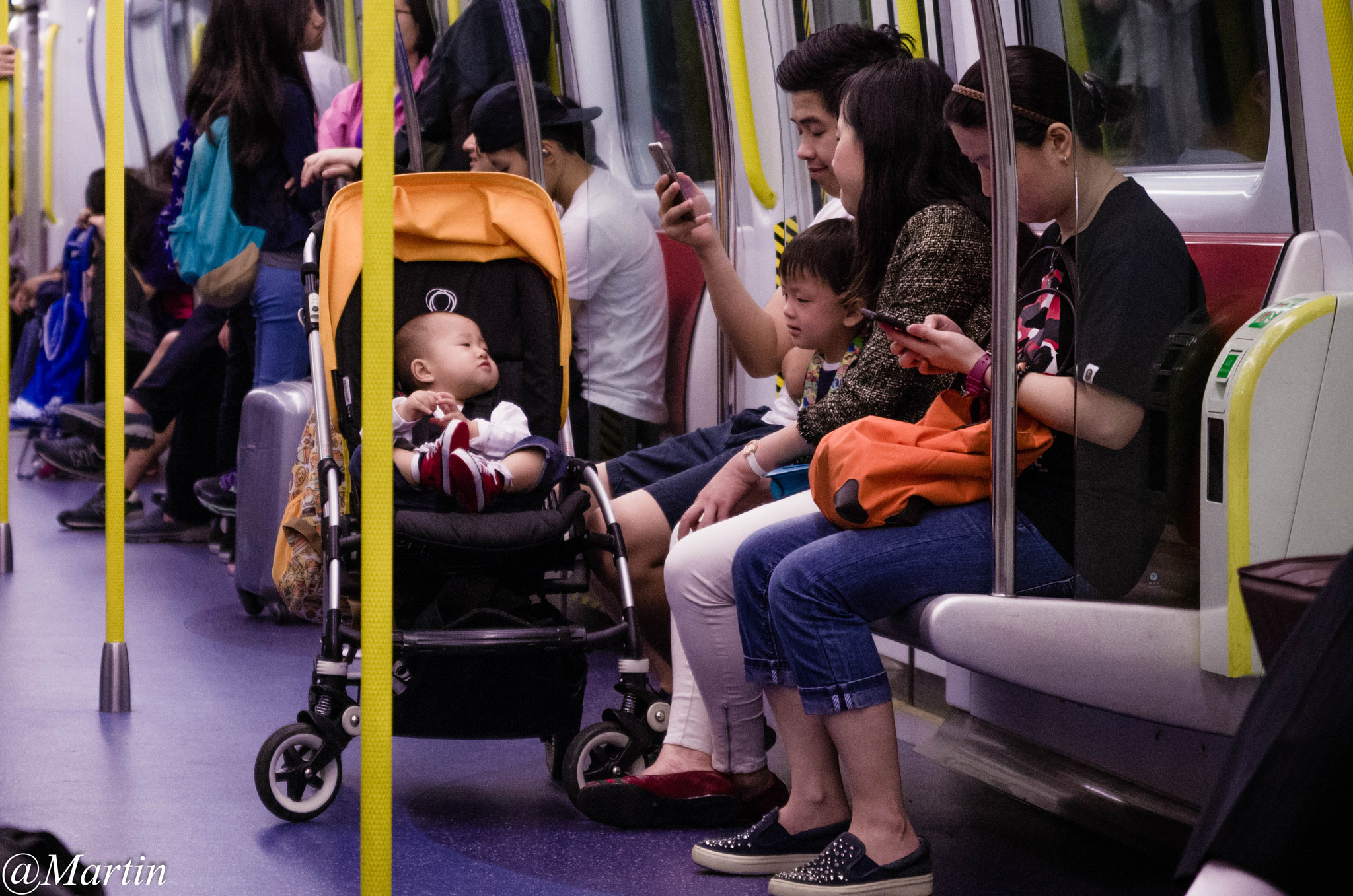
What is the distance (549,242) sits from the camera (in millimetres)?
3309

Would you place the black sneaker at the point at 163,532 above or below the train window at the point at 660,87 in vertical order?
below

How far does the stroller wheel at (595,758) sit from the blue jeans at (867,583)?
623mm

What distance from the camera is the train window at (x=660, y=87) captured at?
438 cm

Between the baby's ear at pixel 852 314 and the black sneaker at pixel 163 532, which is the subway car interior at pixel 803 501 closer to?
the baby's ear at pixel 852 314

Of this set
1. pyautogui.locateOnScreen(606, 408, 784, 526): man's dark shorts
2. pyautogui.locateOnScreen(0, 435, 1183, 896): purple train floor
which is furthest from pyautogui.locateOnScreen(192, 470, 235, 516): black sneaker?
pyautogui.locateOnScreen(606, 408, 784, 526): man's dark shorts

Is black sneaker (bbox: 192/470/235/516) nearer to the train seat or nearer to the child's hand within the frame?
the train seat

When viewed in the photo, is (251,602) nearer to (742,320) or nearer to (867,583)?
(742,320)

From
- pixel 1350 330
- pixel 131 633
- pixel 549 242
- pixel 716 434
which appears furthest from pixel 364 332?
pixel 131 633

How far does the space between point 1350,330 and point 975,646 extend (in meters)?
0.69

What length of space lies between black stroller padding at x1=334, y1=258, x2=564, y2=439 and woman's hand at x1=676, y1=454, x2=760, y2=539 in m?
0.42

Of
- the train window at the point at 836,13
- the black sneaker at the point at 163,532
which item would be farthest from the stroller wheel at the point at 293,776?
the black sneaker at the point at 163,532

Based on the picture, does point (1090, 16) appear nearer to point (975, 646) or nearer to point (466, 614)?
point (975, 646)

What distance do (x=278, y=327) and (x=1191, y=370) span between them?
3442 millimetres

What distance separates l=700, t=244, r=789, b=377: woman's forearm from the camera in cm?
320
